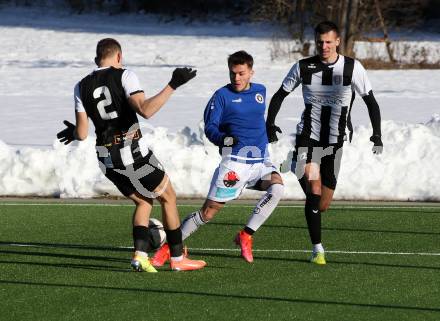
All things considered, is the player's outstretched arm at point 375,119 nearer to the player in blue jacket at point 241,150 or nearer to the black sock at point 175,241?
the player in blue jacket at point 241,150

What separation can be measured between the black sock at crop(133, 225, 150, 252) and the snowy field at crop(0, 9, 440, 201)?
239 inches

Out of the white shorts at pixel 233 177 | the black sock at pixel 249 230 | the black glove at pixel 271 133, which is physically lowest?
the black sock at pixel 249 230

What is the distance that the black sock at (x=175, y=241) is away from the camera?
969 centimetres

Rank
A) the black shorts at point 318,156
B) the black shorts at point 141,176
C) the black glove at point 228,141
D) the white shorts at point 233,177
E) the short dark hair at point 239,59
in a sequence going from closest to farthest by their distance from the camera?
1. the black shorts at point 141,176
2. the black glove at point 228,141
3. the short dark hair at point 239,59
4. the white shorts at point 233,177
5. the black shorts at point 318,156

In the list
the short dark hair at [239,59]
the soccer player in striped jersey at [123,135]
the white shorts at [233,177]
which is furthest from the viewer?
the white shorts at [233,177]

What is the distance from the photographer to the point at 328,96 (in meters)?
10.6

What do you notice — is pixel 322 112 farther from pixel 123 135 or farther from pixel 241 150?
pixel 123 135

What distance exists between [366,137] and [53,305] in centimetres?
834

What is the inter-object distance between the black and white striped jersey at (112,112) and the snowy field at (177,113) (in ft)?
20.6

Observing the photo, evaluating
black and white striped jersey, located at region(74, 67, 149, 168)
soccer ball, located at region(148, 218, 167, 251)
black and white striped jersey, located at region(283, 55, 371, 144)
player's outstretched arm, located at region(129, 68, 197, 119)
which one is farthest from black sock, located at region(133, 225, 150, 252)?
black and white striped jersey, located at region(283, 55, 371, 144)

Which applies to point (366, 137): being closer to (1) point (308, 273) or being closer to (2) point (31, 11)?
(1) point (308, 273)

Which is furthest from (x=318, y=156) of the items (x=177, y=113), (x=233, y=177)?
(x=177, y=113)

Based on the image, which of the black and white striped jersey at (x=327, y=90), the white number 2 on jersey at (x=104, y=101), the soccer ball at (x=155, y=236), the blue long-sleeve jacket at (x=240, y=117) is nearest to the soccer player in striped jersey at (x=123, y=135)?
the white number 2 on jersey at (x=104, y=101)

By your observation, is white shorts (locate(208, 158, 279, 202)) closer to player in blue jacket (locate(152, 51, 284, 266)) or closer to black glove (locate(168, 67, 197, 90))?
player in blue jacket (locate(152, 51, 284, 266))
